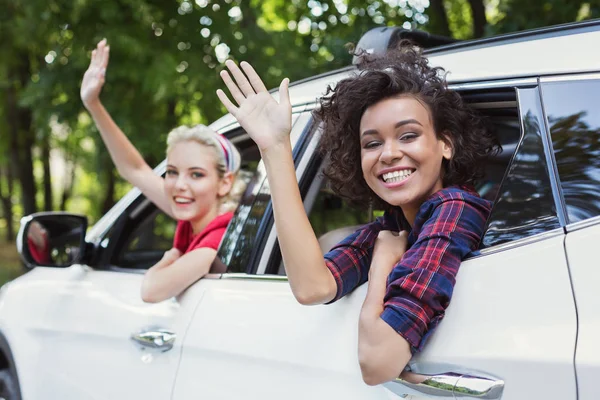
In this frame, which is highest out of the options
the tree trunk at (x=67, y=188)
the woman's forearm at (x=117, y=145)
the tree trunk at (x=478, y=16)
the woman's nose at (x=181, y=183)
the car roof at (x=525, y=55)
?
the tree trunk at (x=67, y=188)

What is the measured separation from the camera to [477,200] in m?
1.83

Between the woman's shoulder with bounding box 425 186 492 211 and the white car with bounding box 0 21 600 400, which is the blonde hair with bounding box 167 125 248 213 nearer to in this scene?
the white car with bounding box 0 21 600 400

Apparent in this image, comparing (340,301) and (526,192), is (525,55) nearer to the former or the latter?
(526,192)

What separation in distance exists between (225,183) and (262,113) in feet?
3.82

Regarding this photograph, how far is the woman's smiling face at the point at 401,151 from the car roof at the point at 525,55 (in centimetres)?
16

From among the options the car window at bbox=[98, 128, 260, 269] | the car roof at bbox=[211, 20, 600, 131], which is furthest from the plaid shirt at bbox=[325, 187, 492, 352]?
the car window at bbox=[98, 128, 260, 269]

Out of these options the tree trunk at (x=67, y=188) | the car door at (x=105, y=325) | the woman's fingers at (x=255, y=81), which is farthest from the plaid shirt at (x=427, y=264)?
the tree trunk at (x=67, y=188)

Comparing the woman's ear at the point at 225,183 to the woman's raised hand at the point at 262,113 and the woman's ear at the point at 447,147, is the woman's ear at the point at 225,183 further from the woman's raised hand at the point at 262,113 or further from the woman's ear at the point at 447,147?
Result: the woman's ear at the point at 447,147

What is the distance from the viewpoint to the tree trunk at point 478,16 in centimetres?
664

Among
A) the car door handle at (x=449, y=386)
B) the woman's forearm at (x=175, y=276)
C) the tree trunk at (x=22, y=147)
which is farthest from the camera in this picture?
the tree trunk at (x=22, y=147)

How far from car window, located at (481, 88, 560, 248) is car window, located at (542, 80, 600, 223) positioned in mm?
33

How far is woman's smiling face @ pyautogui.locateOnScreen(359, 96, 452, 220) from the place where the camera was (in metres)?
1.89

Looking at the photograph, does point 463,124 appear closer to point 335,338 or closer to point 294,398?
point 335,338

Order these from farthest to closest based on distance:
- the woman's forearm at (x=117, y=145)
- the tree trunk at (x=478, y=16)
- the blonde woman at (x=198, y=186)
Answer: the tree trunk at (x=478, y=16) < the woman's forearm at (x=117, y=145) < the blonde woman at (x=198, y=186)
